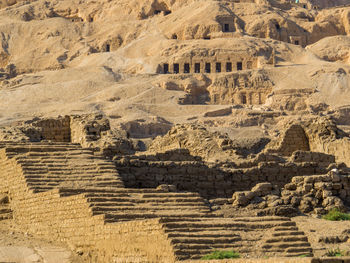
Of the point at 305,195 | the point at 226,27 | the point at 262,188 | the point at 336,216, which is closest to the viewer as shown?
the point at 336,216

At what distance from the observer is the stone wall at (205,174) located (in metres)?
20.8

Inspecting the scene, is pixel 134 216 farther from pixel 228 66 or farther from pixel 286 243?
pixel 228 66

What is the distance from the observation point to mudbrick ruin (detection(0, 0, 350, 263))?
Result: 16.6 meters

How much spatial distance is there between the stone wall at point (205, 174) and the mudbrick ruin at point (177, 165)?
25 mm

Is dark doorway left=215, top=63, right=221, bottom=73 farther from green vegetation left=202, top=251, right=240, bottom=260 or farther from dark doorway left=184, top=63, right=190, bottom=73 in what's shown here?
green vegetation left=202, top=251, right=240, bottom=260

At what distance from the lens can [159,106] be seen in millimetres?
54844

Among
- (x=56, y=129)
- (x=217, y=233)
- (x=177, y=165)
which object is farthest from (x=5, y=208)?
(x=56, y=129)

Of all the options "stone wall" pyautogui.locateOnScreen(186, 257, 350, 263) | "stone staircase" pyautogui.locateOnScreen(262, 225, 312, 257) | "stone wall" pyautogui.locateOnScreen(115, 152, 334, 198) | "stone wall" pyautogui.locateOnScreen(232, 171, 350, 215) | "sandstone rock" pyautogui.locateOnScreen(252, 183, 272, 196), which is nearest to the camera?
"stone wall" pyautogui.locateOnScreen(186, 257, 350, 263)

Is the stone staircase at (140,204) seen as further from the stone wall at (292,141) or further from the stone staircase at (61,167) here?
the stone wall at (292,141)

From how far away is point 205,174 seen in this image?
2130 cm

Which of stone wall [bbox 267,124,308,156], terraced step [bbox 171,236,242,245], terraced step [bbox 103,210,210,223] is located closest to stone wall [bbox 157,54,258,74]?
stone wall [bbox 267,124,308,156]

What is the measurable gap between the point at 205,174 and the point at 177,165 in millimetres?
585

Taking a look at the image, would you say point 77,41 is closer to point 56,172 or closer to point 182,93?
point 182,93

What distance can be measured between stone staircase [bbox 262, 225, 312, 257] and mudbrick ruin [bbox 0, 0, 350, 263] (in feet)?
0.07
